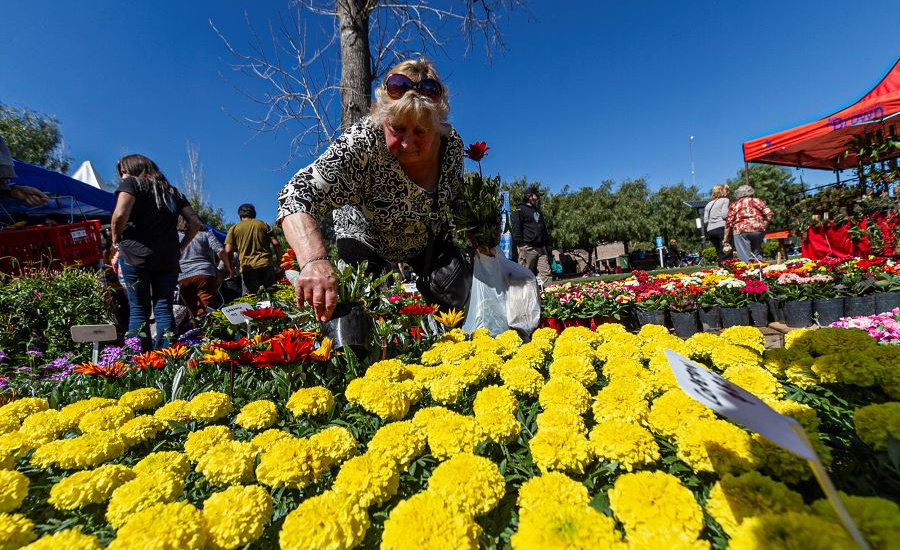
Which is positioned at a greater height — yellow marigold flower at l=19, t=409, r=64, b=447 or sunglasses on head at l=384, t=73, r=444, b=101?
sunglasses on head at l=384, t=73, r=444, b=101

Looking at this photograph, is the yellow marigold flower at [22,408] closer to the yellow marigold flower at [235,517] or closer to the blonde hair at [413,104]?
the yellow marigold flower at [235,517]

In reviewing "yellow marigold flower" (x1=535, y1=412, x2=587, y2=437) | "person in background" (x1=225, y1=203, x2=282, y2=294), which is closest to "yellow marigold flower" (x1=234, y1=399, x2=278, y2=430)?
"yellow marigold flower" (x1=535, y1=412, x2=587, y2=437)

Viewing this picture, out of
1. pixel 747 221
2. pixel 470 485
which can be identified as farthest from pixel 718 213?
pixel 470 485

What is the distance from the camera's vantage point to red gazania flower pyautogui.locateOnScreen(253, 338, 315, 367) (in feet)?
4.06

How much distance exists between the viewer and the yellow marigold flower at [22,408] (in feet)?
4.17

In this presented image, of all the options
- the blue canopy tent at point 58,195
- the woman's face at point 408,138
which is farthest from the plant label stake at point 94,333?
the blue canopy tent at point 58,195

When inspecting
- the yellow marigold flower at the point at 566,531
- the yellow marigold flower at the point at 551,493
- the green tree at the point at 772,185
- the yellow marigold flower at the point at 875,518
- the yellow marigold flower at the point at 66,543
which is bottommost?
the yellow marigold flower at the point at 551,493

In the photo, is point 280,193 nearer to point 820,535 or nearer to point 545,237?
point 820,535

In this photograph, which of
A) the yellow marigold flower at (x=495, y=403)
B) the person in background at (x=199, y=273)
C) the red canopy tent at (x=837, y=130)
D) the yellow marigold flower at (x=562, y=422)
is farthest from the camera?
the red canopy tent at (x=837, y=130)

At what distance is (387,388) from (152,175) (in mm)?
3398

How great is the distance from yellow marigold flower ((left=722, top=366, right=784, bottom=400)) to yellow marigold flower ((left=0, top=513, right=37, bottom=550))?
1544 millimetres

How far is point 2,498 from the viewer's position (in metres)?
0.77

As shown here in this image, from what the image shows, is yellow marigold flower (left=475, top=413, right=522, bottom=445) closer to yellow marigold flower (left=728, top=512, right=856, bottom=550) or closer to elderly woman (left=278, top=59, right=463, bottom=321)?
yellow marigold flower (left=728, top=512, right=856, bottom=550)

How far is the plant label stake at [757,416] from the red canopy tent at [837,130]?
661 cm
